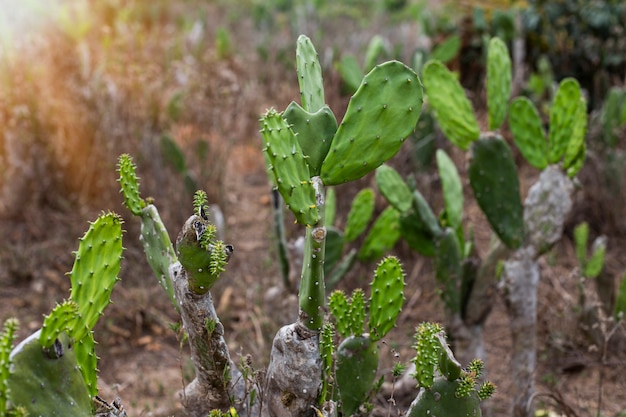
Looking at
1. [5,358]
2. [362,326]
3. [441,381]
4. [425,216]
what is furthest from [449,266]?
[5,358]

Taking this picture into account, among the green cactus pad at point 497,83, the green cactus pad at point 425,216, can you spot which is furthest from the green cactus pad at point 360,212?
the green cactus pad at point 497,83

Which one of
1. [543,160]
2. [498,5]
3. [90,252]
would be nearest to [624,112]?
[543,160]

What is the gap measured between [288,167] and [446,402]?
55 cm

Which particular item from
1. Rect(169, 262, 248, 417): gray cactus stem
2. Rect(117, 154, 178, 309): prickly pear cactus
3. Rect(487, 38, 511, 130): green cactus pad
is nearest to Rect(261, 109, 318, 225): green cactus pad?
Rect(169, 262, 248, 417): gray cactus stem

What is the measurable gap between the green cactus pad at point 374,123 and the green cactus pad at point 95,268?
1.35ft

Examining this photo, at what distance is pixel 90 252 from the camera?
1.25m

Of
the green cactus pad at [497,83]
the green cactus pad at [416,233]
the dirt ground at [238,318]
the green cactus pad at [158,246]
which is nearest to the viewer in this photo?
the green cactus pad at [158,246]

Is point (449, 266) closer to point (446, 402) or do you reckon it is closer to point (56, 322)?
point (446, 402)

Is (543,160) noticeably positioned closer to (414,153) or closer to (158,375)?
(414,153)

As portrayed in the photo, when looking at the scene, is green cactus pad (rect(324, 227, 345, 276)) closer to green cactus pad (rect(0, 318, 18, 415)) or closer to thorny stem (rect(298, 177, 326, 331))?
thorny stem (rect(298, 177, 326, 331))

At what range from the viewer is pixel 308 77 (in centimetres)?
141

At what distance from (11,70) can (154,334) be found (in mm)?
1766

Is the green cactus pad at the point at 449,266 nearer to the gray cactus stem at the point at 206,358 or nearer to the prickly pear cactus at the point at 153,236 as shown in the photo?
the gray cactus stem at the point at 206,358

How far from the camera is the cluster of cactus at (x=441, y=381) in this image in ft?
4.21
